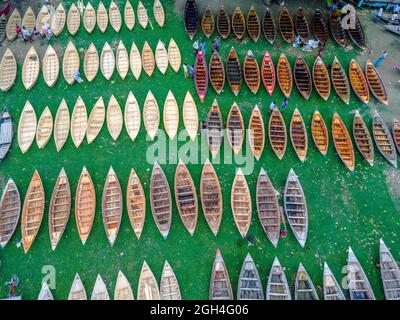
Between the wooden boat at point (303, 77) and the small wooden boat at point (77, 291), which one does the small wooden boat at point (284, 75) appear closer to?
the wooden boat at point (303, 77)

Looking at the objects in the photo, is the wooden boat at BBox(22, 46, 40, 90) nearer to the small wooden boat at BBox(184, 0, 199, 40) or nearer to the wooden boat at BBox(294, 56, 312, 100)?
the small wooden boat at BBox(184, 0, 199, 40)

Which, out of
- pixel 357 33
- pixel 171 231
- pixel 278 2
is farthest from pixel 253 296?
pixel 278 2

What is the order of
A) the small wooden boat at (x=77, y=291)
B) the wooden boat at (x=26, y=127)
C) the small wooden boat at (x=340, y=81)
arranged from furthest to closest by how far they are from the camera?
the small wooden boat at (x=340, y=81), the wooden boat at (x=26, y=127), the small wooden boat at (x=77, y=291)

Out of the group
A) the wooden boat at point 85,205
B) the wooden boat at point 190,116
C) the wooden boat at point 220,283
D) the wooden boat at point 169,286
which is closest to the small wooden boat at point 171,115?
the wooden boat at point 190,116

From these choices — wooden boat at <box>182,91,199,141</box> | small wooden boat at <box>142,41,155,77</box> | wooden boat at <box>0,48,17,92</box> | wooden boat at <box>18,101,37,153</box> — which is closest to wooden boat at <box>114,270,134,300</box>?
wooden boat at <box>182,91,199,141</box>

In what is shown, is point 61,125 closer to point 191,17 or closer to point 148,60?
point 148,60

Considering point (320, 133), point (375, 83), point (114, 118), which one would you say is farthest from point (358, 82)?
point (114, 118)
